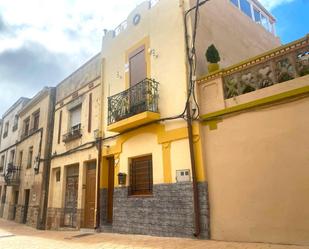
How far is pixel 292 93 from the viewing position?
17.0 ft

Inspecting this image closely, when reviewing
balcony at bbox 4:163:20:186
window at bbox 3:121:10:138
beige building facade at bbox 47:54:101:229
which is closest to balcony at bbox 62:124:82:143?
beige building facade at bbox 47:54:101:229

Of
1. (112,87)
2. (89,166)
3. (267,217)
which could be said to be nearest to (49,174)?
(89,166)

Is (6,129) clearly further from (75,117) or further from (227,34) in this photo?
(227,34)

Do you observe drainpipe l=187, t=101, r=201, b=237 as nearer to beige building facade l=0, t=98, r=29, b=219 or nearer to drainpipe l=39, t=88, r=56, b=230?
drainpipe l=39, t=88, r=56, b=230

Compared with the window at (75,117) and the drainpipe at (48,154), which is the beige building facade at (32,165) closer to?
the drainpipe at (48,154)

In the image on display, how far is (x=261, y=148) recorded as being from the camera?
548 centimetres

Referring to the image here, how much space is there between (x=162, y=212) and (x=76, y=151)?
561cm

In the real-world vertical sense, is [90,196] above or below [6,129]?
below

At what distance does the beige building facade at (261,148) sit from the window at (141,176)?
2.13 metres

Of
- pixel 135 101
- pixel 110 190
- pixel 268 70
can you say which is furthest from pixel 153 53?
pixel 110 190

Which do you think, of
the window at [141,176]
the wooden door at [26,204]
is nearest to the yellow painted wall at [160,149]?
the window at [141,176]

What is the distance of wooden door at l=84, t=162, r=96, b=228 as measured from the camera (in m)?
9.67

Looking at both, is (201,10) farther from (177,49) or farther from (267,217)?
(267,217)

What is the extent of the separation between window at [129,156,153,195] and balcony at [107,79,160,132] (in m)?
1.16
